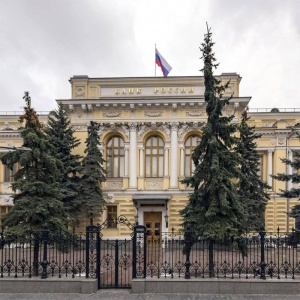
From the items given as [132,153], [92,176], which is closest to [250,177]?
[132,153]

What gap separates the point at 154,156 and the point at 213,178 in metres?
13.9

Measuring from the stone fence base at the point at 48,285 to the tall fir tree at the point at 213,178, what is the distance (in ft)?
13.1

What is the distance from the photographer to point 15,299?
9.74m

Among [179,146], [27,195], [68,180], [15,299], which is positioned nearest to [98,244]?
[15,299]

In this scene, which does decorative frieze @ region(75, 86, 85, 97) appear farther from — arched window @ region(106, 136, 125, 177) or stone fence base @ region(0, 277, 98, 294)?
stone fence base @ region(0, 277, 98, 294)

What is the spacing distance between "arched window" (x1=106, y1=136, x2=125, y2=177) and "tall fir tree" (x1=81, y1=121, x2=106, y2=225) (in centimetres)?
206

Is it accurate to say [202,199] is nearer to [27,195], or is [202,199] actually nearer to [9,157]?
[27,195]

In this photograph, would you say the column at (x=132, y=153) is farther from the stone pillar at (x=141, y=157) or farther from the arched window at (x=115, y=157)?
the arched window at (x=115, y=157)

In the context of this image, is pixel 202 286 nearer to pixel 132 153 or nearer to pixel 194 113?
pixel 132 153

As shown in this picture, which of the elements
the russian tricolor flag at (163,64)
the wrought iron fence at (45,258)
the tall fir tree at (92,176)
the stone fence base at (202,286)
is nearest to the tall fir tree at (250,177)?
the russian tricolor flag at (163,64)

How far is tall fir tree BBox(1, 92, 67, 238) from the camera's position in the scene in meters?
11.9

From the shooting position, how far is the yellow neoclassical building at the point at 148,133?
80.5 feet

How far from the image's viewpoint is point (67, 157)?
899 inches

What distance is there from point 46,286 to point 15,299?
3.13 feet
